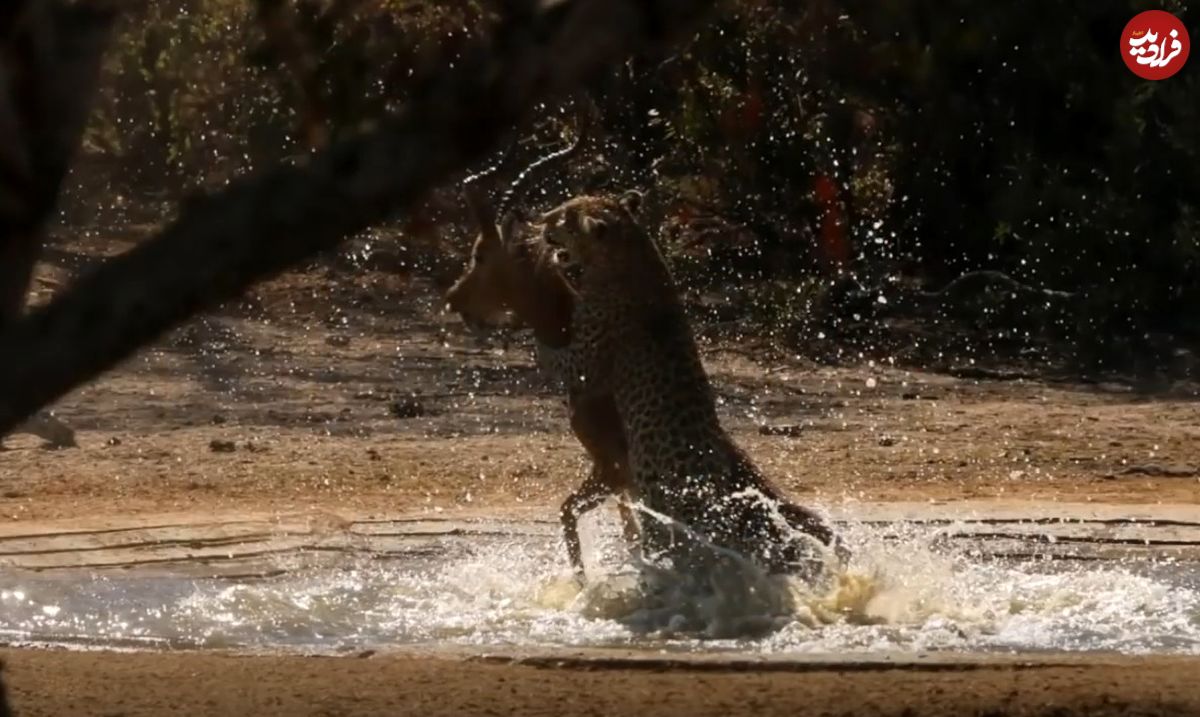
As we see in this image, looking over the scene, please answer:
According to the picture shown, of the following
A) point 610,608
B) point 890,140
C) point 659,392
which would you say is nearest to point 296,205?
point 610,608

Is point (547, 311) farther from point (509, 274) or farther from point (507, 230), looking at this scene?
point (507, 230)

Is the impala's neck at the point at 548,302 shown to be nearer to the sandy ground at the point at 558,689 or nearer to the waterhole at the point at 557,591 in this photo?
the waterhole at the point at 557,591

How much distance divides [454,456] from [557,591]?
388 centimetres

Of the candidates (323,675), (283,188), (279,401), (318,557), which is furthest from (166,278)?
(279,401)

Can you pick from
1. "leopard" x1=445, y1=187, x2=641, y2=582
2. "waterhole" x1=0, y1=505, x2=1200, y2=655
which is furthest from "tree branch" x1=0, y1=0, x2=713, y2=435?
"leopard" x1=445, y1=187, x2=641, y2=582

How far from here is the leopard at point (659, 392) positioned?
830 centimetres

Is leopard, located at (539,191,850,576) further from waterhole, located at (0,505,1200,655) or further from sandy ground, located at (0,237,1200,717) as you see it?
sandy ground, located at (0,237,1200,717)

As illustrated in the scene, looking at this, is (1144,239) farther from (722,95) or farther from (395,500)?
(395,500)

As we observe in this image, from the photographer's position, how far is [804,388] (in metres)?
14.0

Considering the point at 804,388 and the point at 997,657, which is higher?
the point at 804,388

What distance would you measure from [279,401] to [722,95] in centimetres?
440

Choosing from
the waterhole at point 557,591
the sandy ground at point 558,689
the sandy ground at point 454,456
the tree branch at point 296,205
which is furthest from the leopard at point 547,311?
the tree branch at point 296,205

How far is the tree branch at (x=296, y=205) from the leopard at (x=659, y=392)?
4.22 metres

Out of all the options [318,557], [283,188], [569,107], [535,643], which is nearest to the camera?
[283,188]
